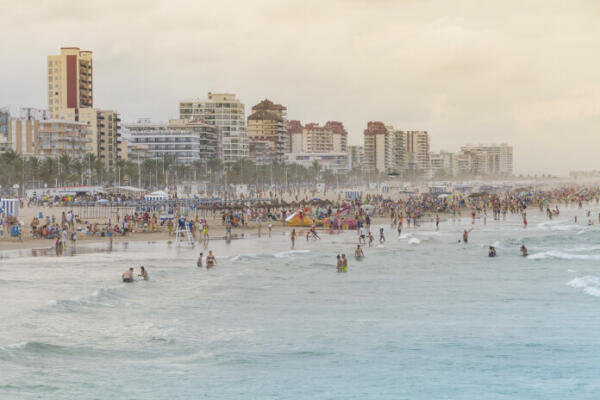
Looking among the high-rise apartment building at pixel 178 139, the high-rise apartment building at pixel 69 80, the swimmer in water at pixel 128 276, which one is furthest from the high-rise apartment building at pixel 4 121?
the swimmer in water at pixel 128 276

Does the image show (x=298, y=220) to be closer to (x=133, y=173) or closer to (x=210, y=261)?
(x=210, y=261)

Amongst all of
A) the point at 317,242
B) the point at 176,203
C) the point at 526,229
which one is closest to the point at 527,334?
the point at 317,242

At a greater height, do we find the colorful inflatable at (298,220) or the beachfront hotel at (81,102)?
the beachfront hotel at (81,102)

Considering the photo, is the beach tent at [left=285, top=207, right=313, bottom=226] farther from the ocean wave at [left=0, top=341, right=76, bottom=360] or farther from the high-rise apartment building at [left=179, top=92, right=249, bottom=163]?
the high-rise apartment building at [left=179, top=92, right=249, bottom=163]

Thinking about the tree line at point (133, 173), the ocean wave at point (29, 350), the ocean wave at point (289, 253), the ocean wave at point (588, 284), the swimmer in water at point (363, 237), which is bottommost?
the ocean wave at point (29, 350)

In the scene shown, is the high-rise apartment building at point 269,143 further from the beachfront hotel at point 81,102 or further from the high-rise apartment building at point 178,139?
the beachfront hotel at point 81,102

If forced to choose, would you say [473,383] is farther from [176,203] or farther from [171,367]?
[176,203]

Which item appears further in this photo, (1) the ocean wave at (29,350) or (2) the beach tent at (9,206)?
(2) the beach tent at (9,206)

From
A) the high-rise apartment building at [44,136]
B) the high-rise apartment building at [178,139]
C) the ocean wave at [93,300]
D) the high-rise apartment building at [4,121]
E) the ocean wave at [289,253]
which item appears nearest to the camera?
the ocean wave at [93,300]
